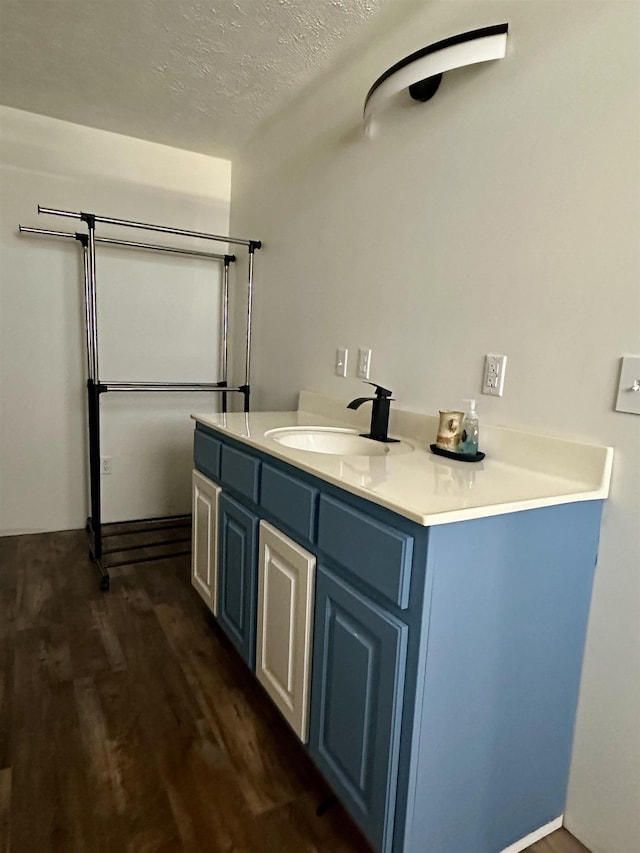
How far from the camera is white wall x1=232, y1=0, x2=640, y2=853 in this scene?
3.57 ft

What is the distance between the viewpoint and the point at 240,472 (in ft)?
5.32

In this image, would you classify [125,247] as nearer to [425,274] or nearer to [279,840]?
[425,274]

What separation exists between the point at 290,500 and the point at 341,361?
2.77ft

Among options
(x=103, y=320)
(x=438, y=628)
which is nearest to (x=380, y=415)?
(x=438, y=628)

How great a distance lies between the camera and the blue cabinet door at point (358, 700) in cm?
98

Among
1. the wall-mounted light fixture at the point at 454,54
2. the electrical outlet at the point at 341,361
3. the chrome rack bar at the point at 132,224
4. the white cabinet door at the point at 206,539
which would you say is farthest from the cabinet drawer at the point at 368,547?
the chrome rack bar at the point at 132,224

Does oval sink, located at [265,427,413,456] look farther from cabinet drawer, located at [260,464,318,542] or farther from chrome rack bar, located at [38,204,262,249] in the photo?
chrome rack bar, located at [38,204,262,249]

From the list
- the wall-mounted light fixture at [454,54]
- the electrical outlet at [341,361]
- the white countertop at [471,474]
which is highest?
the wall-mounted light fixture at [454,54]

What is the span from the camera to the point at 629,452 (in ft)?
3.53

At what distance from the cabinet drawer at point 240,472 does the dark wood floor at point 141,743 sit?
0.66 metres

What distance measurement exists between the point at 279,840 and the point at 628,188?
63.6 inches

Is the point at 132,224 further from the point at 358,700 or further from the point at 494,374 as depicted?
the point at 358,700

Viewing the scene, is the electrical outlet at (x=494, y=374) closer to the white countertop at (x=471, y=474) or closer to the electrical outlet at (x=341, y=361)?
the white countertop at (x=471, y=474)

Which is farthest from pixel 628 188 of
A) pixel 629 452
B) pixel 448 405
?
pixel 448 405
